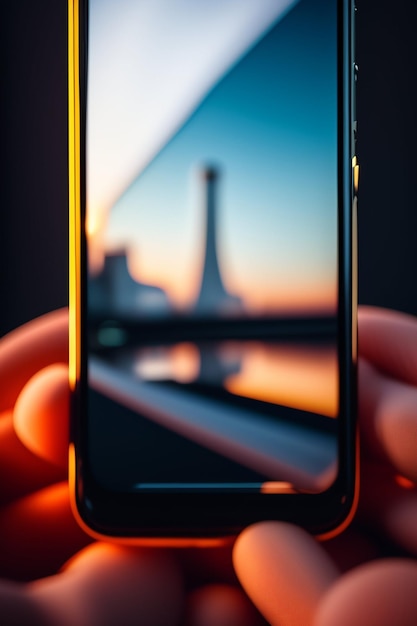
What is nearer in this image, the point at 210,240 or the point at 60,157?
the point at 210,240

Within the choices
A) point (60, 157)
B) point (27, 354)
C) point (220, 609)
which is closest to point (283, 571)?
point (220, 609)

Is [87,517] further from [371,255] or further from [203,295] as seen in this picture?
[371,255]

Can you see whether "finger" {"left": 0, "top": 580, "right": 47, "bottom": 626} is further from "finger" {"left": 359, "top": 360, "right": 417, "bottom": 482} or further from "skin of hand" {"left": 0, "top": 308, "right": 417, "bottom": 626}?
"finger" {"left": 359, "top": 360, "right": 417, "bottom": 482}

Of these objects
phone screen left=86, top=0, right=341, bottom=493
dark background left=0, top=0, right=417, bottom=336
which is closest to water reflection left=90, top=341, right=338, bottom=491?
phone screen left=86, top=0, right=341, bottom=493

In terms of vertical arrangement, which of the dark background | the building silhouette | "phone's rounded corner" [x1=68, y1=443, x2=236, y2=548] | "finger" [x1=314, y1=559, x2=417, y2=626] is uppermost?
the dark background

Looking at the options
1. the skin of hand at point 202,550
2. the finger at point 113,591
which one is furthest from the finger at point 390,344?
the finger at point 113,591

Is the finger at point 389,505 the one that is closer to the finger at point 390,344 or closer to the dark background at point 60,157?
the finger at point 390,344

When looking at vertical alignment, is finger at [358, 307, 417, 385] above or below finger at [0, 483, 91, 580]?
above

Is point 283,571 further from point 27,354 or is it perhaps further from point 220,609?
point 27,354
